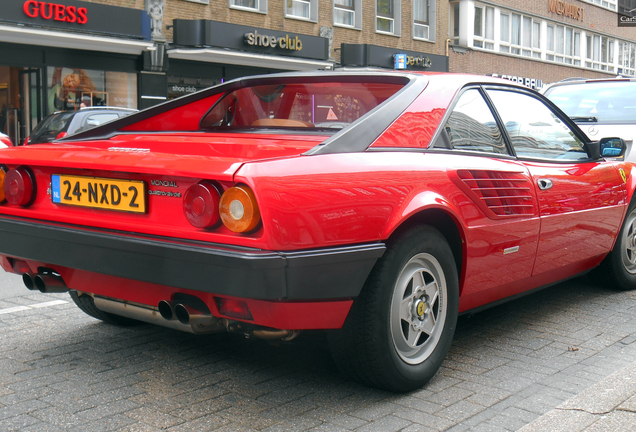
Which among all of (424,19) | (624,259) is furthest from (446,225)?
(424,19)

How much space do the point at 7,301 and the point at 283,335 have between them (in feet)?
9.50

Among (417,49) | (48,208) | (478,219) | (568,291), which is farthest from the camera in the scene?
(417,49)

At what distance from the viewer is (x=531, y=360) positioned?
12.0 ft

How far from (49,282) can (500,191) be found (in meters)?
A: 2.16

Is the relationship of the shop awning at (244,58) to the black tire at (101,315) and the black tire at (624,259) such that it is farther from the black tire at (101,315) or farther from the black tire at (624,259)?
the black tire at (101,315)

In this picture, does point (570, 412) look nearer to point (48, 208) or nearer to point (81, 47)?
point (48, 208)

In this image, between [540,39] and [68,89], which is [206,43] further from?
[540,39]

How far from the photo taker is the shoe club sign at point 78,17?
15.7 m

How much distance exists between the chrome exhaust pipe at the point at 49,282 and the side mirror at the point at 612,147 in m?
3.61

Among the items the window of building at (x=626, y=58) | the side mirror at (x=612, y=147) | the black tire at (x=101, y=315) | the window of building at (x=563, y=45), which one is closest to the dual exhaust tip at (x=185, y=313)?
the black tire at (x=101, y=315)

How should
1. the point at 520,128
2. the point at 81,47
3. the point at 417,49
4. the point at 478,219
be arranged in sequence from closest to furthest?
1. the point at 478,219
2. the point at 520,128
3. the point at 81,47
4. the point at 417,49

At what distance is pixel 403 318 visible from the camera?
311cm

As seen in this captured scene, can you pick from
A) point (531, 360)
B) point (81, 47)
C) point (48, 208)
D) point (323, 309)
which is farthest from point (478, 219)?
point (81, 47)

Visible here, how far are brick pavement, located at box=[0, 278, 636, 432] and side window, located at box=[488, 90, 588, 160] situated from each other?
3.40 feet
